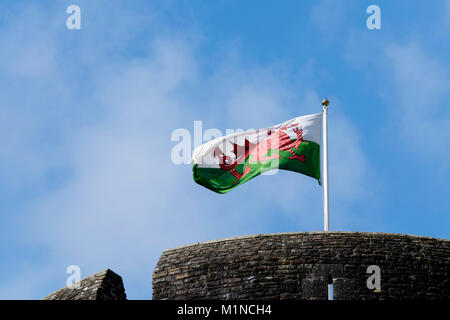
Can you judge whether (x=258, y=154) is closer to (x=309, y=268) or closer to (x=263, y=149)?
(x=263, y=149)

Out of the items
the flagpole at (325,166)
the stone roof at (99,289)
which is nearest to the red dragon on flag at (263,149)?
the flagpole at (325,166)

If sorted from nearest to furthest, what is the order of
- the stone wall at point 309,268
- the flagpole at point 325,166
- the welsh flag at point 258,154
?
1. the stone wall at point 309,268
2. the flagpole at point 325,166
3. the welsh flag at point 258,154

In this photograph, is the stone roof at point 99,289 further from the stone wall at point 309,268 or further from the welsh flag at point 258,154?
the welsh flag at point 258,154

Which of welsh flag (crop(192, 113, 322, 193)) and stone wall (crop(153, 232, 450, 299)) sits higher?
welsh flag (crop(192, 113, 322, 193))

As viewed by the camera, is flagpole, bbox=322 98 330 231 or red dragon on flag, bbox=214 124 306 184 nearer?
flagpole, bbox=322 98 330 231

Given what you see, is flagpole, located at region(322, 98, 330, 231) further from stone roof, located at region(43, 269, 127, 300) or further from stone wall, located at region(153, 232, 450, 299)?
stone roof, located at region(43, 269, 127, 300)

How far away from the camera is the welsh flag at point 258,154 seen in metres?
15.8

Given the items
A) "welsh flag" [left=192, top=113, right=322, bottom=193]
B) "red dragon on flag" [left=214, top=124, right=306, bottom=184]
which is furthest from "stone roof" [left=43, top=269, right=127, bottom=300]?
"red dragon on flag" [left=214, top=124, right=306, bottom=184]

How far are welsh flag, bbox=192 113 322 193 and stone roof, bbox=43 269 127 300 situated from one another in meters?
3.09

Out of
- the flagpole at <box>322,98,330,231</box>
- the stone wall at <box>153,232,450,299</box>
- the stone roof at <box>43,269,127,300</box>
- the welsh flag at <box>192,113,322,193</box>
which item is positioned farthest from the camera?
the welsh flag at <box>192,113,322,193</box>

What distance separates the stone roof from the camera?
13.1 m

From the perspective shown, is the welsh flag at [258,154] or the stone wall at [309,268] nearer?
the stone wall at [309,268]

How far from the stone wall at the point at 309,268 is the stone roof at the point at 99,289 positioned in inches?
21.0

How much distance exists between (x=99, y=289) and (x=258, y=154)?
4.14m
